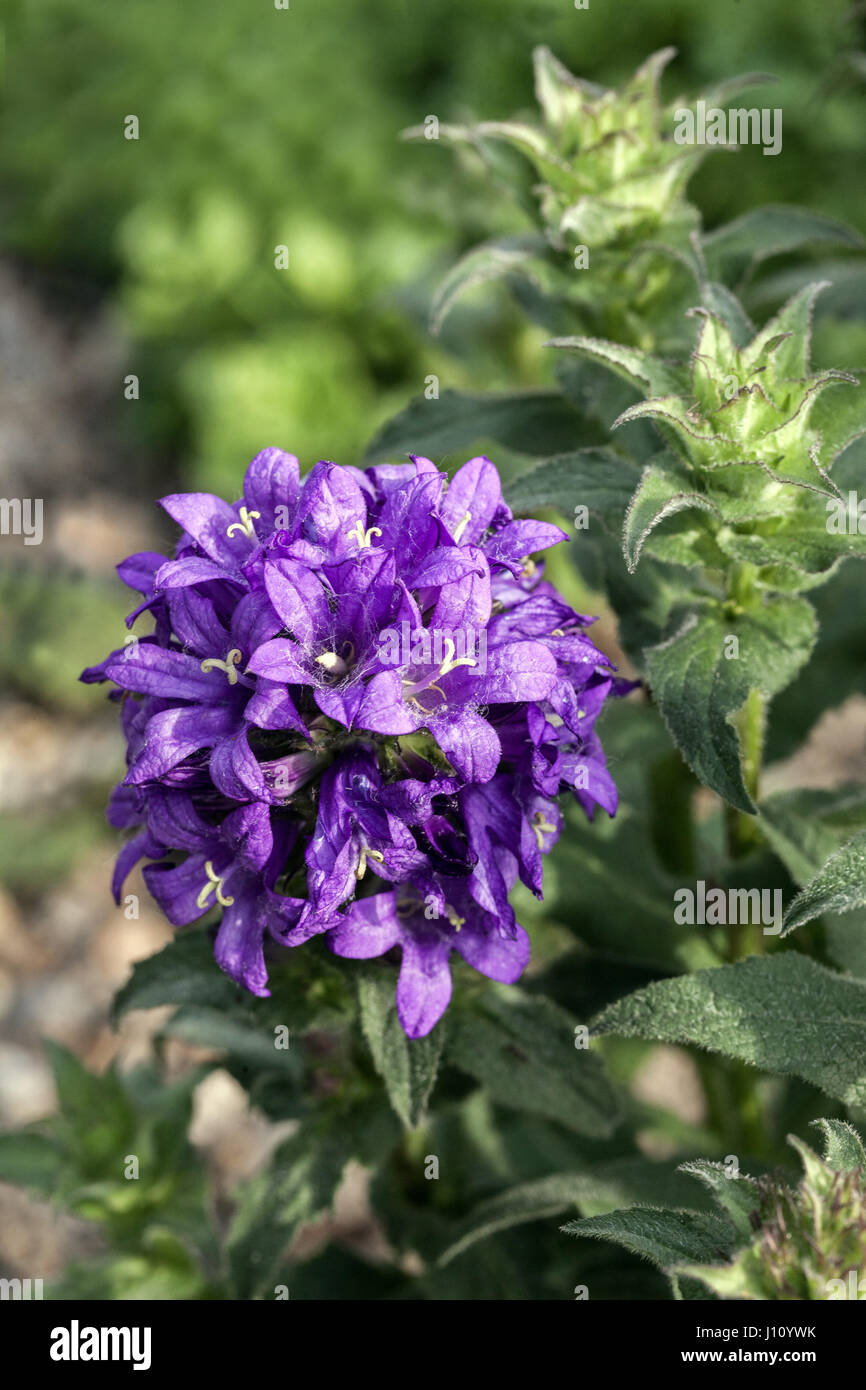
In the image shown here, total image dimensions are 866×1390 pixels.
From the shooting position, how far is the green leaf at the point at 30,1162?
10.4ft

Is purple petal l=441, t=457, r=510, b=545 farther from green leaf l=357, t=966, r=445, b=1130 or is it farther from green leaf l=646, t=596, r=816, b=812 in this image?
green leaf l=357, t=966, r=445, b=1130

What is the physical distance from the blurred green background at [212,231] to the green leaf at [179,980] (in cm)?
313

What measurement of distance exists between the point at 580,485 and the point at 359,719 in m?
0.83

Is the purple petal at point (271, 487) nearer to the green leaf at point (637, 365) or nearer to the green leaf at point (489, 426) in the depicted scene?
the green leaf at point (637, 365)

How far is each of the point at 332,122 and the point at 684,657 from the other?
225 inches

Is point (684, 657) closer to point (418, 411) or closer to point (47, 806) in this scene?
point (418, 411)

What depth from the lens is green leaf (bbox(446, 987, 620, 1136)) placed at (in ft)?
8.12

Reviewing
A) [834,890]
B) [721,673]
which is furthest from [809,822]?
[834,890]

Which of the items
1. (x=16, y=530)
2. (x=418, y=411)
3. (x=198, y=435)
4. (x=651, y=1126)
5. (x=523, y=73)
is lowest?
(x=651, y=1126)

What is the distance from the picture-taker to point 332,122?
7156mm

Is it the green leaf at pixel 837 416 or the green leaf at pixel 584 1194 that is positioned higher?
the green leaf at pixel 837 416

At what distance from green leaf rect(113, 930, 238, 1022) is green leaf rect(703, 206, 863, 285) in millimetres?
1837

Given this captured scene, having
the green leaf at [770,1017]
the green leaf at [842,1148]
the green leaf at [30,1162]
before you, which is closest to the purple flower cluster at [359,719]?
the green leaf at [770,1017]
